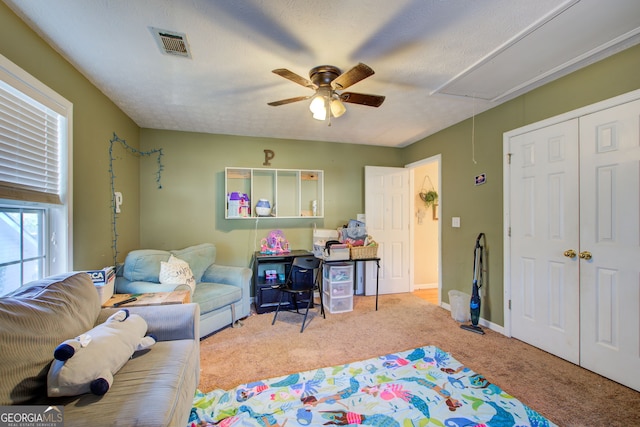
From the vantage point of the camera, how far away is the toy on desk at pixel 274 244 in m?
3.70

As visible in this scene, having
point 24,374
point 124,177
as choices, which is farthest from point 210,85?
point 24,374

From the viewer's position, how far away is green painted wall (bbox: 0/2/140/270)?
158 cm

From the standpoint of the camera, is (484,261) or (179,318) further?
(484,261)

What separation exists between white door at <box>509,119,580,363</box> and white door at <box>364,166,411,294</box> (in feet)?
5.78

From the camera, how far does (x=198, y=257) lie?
324cm

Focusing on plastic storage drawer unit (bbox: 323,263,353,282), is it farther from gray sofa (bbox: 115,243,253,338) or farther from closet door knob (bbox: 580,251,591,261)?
closet door knob (bbox: 580,251,591,261)

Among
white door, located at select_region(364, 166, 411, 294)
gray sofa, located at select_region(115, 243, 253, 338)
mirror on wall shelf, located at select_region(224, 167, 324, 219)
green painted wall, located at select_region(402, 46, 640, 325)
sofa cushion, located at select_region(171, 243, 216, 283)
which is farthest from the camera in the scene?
white door, located at select_region(364, 166, 411, 294)

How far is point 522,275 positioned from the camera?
8.63 ft

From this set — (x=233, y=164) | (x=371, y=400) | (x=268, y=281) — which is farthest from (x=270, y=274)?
(x=371, y=400)

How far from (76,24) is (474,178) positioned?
375 cm

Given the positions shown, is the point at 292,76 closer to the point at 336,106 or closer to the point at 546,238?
the point at 336,106

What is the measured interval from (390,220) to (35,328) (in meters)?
3.98

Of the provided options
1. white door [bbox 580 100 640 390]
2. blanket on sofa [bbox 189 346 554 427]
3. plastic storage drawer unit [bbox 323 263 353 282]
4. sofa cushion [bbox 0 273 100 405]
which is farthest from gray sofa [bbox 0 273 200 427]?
white door [bbox 580 100 640 390]

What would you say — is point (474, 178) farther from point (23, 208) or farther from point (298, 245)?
point (23, 208)
